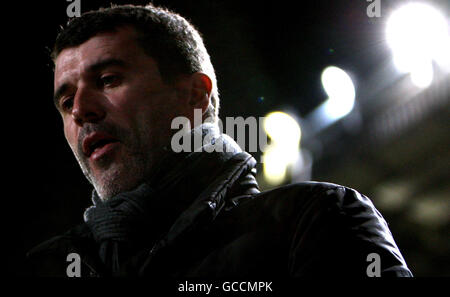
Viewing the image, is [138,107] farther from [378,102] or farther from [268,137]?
[378,102]

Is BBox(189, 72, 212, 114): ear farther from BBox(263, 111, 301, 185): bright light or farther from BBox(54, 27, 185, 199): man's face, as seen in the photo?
BBox(263, 111, 301, 185): bright light

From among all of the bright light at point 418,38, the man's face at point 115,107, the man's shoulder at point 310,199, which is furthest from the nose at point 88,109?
the bright light at point 418,38

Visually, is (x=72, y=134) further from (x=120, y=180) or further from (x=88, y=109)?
(x=120, y=180)

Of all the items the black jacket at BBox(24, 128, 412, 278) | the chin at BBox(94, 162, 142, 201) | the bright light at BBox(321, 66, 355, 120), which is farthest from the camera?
the bright light at BBox(321, 66, 355, 120)

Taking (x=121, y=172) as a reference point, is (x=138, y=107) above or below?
above

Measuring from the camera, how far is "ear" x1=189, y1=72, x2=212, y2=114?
2212mm

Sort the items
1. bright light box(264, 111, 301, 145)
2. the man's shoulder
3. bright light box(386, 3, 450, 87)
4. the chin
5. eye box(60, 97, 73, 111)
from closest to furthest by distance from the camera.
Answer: the man's shoulder < the chin < eye box(60, 97, 73, 111) < bright light box(386, 3, 450, 87) < bright light box(264, 111, 301, 145)

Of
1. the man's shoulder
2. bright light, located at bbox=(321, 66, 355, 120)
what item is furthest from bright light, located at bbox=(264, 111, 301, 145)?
the man's shoulder

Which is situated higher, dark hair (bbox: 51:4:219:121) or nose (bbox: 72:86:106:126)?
dark hair (bbox: 51:4:219:121)

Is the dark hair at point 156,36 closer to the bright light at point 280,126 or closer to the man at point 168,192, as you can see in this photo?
the man at point 168,192

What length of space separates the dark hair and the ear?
41 mm
